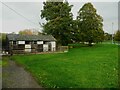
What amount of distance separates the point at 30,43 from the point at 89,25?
17.8 m

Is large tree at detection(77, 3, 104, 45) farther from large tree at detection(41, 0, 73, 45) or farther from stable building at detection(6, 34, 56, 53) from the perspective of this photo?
stable building at detection(6, 34, 56, 53)

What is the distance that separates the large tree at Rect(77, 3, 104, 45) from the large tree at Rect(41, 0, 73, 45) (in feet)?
21.3

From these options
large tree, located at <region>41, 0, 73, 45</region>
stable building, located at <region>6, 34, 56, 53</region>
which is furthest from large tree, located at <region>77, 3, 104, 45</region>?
stable building, located at <region>6, 34, 56, 53</region>

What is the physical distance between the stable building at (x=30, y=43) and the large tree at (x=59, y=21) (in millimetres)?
3810

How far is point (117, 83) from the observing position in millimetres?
10578

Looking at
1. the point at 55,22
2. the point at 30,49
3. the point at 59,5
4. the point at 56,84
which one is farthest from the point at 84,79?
the point at 59,5

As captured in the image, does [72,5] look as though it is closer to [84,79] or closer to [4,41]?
[4,41]

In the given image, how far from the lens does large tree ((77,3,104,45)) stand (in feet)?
170

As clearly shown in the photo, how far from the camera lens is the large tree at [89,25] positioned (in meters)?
51.9

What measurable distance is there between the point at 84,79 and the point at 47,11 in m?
38.3

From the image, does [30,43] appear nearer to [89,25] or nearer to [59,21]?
[59,21]

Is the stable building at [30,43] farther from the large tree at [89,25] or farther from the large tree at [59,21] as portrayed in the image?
the large tree at [89,25]

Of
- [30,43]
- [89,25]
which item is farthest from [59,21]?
[89,25]

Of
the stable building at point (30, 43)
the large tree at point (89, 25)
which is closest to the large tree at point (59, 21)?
the stable building at point (30, 43)
